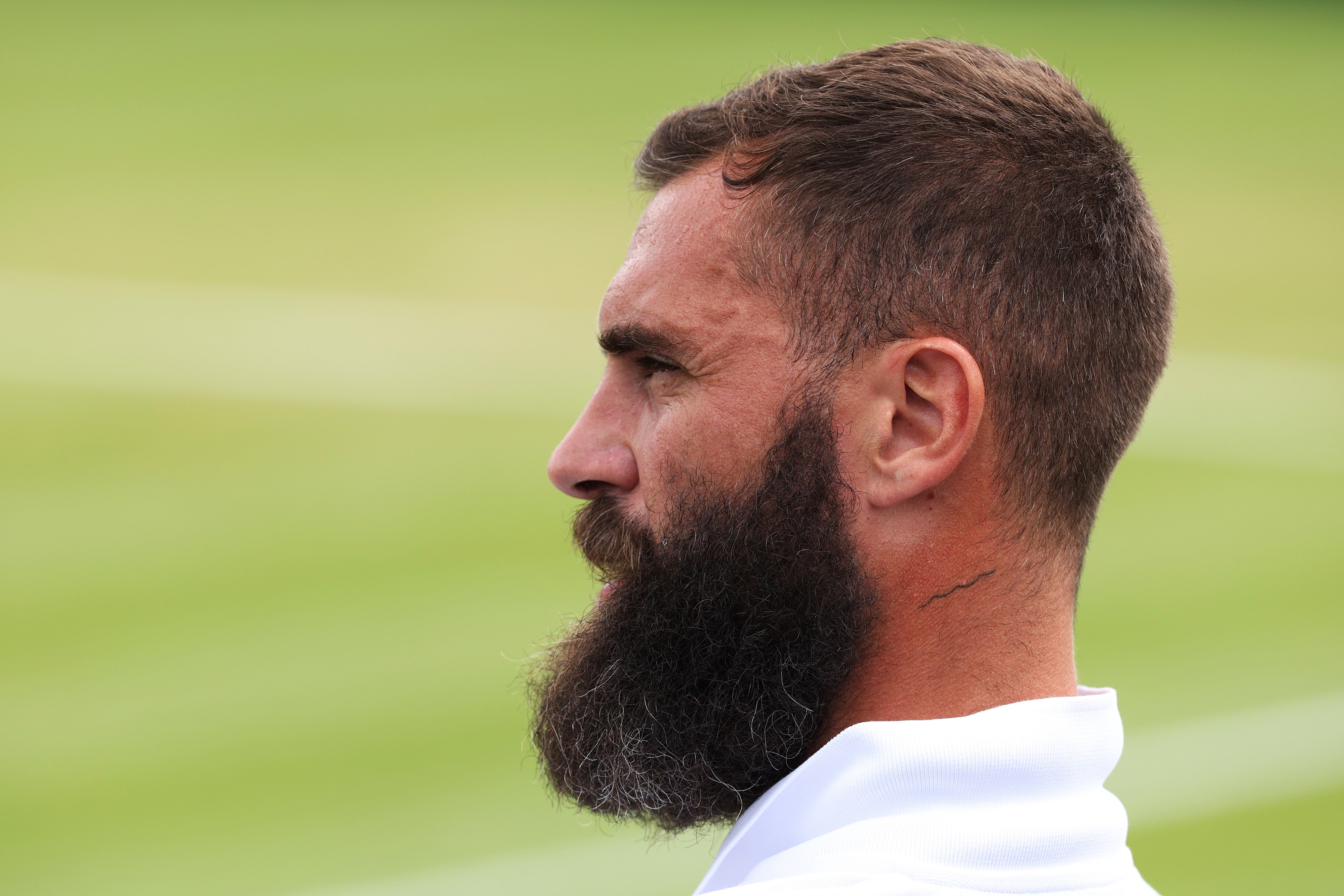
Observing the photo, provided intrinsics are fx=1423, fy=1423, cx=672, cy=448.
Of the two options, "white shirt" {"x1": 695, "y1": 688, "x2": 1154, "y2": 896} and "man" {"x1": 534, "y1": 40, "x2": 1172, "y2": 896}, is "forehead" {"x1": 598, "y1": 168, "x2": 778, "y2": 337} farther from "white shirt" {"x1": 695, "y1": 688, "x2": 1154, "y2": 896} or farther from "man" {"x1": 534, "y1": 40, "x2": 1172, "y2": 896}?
"white shirt" {"x1": 695, "y1": 688, "x2": 1154, "y2": 896}

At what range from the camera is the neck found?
2.10m

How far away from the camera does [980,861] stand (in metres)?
1.83

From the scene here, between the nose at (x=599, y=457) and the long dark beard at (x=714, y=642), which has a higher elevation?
the nose at (x=599, y=457)

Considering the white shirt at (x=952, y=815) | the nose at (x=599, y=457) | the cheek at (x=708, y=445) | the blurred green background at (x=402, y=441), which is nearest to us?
the white shirt at (x=952, y=815)

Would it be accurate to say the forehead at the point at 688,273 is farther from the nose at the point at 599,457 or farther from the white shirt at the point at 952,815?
the white shirt at the point at 952,815

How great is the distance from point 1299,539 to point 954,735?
762cm

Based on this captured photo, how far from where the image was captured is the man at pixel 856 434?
2.12 m

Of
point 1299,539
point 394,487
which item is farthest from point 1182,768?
point 394,487

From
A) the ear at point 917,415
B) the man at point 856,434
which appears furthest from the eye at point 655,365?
the ear at point 917,415

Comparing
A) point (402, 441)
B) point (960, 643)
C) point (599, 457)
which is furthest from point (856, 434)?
point (402, 441)

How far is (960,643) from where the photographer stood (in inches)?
82.9

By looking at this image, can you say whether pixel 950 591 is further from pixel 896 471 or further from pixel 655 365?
pixel 655 365

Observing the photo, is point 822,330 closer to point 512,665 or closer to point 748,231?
point 748,231

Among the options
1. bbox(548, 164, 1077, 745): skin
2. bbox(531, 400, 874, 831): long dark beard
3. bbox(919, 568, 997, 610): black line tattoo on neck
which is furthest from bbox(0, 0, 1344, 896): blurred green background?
bbox(919, 568, 997, 610): black line tattoo on neck
